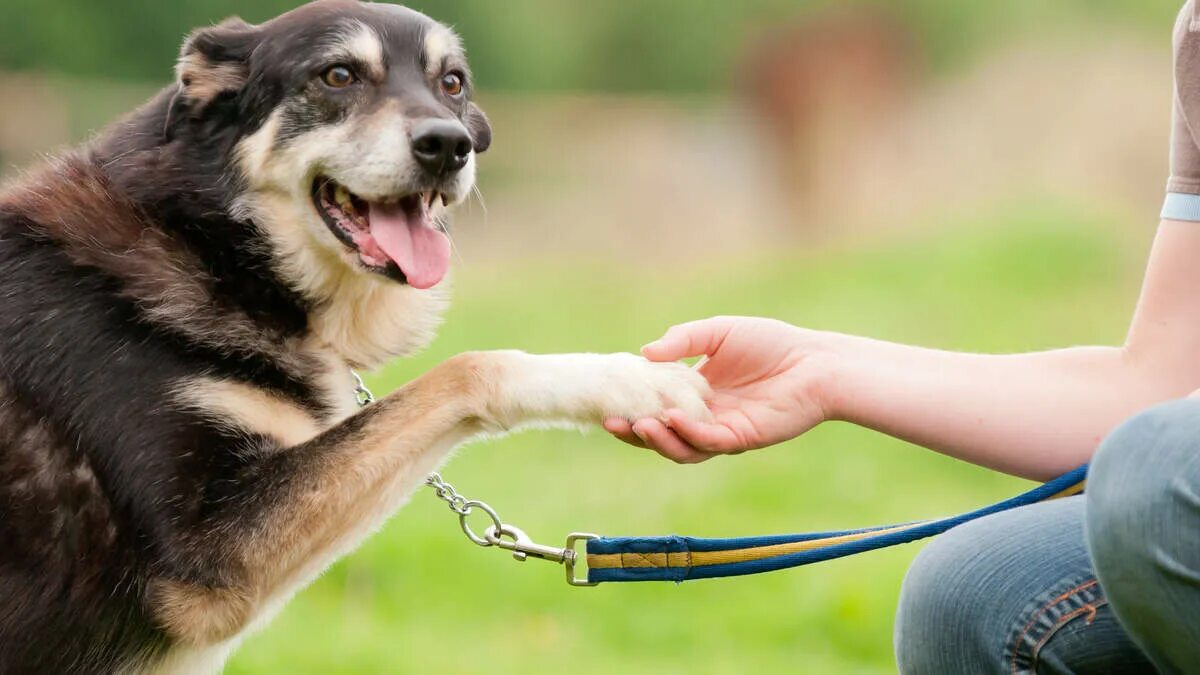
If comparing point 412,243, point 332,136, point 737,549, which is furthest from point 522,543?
point 332,136

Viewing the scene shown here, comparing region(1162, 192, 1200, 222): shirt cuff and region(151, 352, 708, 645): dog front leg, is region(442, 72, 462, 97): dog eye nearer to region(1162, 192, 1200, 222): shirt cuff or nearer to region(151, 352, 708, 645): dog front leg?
region(151, 352, 708, 645): dog front leg

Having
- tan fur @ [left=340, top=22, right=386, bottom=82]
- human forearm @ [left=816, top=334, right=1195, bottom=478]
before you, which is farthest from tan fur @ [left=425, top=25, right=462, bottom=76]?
human forearm @ [left=816, top=334, right=1195, bottom=478]

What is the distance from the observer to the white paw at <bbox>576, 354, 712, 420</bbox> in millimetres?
2438

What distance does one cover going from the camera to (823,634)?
454 centimetres

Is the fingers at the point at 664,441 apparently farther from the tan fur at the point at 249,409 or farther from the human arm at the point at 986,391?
the tan fur at the point at 249,409

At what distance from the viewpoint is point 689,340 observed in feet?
8.23

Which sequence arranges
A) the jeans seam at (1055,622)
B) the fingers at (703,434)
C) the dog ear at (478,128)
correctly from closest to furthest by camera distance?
the jeans seam at (1055,622)
the fingers at (703,434)
the dog ear at (478,128)

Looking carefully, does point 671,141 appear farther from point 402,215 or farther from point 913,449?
point 402,215

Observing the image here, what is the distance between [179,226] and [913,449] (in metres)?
4.02

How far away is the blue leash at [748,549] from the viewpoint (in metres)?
2.30

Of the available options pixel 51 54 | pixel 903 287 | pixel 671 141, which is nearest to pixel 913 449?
pixel 903 287

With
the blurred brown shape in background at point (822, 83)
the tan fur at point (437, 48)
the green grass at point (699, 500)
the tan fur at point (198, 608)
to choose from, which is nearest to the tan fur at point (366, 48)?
the tan fur at point (437, 48)

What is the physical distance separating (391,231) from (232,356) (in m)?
0.44

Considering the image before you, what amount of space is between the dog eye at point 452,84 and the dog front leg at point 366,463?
→ 825 millimetres
